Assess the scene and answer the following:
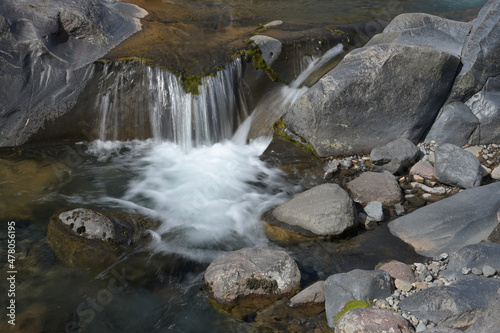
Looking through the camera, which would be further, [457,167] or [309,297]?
[457,167]

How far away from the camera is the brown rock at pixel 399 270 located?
5422mm

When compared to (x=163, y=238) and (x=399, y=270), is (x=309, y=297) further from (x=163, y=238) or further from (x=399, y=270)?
(x=163, y=238)

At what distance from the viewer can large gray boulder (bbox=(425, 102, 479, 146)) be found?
8438 millimetres

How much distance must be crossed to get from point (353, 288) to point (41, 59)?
263 inches

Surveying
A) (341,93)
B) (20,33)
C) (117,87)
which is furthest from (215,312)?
(20,33)

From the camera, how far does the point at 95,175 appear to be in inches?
304

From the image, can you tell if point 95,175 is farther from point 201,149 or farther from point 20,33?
point 20,33

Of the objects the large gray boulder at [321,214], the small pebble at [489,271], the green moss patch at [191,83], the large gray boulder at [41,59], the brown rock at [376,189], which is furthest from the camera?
the green moss patch at [191,83]

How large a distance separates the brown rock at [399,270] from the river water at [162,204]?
0.35 metres

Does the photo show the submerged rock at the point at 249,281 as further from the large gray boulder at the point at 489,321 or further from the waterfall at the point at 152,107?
the waterfall at the point at 152,107

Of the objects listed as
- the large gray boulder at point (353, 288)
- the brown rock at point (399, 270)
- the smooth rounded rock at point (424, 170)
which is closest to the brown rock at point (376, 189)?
the smooth rounded rock at point (424, 170)

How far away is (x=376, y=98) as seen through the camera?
8.11m

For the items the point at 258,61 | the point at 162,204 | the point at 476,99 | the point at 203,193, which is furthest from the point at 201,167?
the point at 476,99

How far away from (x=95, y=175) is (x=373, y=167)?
452 centimetres
